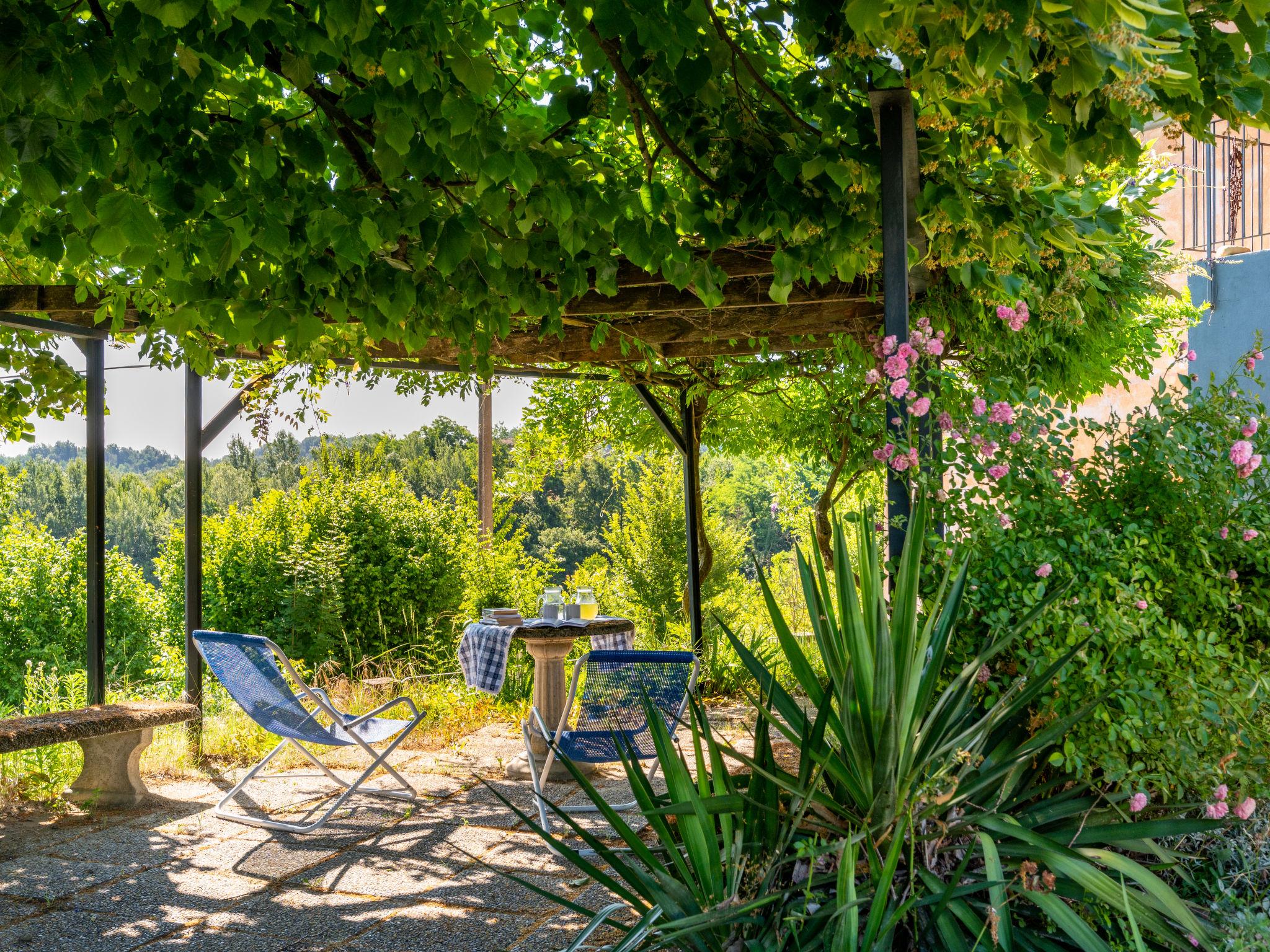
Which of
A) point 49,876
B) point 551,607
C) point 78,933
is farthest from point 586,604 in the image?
point 78,933

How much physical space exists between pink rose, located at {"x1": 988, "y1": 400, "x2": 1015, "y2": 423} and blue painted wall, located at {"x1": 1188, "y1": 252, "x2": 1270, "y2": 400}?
13.7 feet

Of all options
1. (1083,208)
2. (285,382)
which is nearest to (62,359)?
(285,382)

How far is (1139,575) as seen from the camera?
225cm

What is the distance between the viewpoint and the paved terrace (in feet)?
10.2

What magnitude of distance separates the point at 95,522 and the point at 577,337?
8.64 ft

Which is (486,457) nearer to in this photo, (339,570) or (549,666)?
(339,570)

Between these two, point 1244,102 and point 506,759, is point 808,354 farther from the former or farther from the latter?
point 1244,102

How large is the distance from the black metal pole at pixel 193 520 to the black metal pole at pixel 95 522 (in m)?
0.50

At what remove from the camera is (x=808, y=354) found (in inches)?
241

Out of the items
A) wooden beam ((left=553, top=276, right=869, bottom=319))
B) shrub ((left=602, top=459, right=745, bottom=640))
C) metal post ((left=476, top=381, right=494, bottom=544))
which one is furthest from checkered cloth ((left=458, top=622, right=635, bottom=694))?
metal post ((left=476, top=381, right=494, bottom=544))

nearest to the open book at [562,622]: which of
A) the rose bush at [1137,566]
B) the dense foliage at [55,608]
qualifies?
the rose bush at [1137,566]

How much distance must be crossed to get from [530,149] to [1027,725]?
189 centimetres

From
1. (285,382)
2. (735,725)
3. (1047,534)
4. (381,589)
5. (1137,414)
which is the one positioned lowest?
(735,725)

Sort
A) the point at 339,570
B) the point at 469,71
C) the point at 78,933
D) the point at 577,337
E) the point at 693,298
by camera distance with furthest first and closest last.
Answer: the point at 339,570, the point at 577,337, the point at 693,298, the point at 78,933, the point at 469,71
